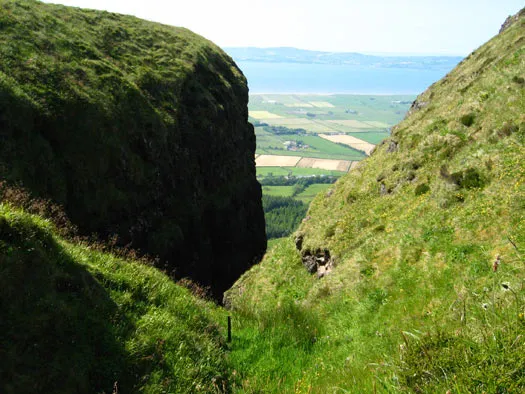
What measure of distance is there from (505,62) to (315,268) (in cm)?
1948

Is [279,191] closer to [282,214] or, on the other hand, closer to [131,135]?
[282,214]

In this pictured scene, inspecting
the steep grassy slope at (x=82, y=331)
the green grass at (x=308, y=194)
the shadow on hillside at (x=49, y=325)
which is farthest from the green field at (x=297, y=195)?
the shadow on hillside at (x=49, y=325)

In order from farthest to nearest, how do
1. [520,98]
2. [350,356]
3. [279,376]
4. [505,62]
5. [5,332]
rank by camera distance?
[505,62] → [520,98] → [350,356] → [279,376] → [5,332]

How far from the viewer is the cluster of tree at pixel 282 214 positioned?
454 feet

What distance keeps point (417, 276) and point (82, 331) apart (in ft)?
32.2

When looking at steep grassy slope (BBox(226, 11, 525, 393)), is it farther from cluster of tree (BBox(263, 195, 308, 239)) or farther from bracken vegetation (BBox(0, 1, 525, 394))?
cluster of tree (BBox(263, 195, 308, 239))

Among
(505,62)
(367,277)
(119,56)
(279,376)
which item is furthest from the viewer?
(119,56)

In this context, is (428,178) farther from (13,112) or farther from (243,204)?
(243,204)

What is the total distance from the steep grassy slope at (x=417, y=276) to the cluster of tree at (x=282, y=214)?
105 metres

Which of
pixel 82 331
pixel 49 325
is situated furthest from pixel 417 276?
pixel 49 325

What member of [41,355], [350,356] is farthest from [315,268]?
[41,355]

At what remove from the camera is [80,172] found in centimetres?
2503

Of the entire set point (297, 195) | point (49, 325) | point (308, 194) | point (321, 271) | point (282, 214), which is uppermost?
point (49, 325)

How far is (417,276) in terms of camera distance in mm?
11523
